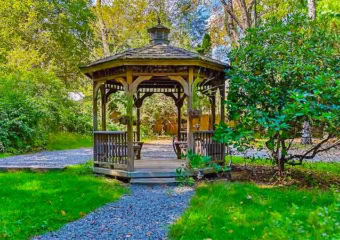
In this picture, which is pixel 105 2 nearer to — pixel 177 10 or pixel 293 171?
pixel 177 10

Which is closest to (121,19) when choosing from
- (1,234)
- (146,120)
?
(146,120)

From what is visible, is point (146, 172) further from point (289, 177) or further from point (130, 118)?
point (289, 177)

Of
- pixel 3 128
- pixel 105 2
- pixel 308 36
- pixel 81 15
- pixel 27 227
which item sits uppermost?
pixel 105 2

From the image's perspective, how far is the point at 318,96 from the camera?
18.1 feet

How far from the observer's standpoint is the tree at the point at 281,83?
560cm

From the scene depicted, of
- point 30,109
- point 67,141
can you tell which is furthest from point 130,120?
point 67,141

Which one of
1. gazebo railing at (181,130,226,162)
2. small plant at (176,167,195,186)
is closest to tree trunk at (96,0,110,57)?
gazebo railing at (181,130,226,162)

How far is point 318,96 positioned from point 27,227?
489 cm

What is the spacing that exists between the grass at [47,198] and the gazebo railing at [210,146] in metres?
2.12

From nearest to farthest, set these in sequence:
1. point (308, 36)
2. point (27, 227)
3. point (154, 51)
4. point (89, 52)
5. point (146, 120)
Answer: point (27, 227), point (308, 36), point (154, 51), point (146, 120), point (89, 52)

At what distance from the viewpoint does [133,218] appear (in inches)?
175

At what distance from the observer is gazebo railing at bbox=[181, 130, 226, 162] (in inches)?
287

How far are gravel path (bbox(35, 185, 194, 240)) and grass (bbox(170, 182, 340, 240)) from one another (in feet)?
0.75

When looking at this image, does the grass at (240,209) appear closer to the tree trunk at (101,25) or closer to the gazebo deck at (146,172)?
the gazebo deck at (146,172)
